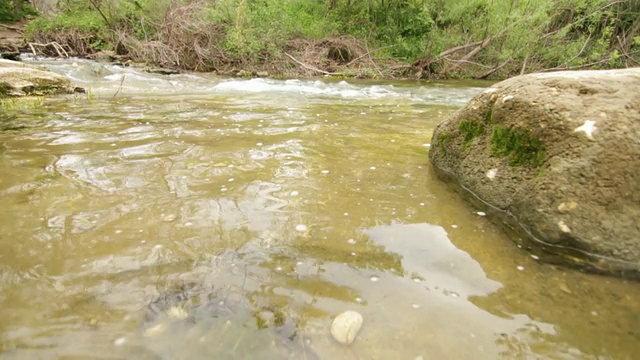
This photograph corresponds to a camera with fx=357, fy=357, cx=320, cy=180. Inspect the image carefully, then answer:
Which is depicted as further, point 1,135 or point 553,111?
point 1,135

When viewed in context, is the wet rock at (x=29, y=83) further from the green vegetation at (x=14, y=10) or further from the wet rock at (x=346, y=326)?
the green vegetation at (x=14, y=10)

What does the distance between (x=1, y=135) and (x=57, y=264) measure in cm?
358

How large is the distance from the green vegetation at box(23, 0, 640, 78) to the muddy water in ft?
32.7

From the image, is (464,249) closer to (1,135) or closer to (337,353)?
(337,353)

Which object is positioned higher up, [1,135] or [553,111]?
[553,111]

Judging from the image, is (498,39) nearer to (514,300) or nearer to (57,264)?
(514,300)

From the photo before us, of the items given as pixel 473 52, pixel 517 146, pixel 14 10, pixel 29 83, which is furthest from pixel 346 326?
pixel 14 10

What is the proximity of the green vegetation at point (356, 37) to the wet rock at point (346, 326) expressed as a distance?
493 inches

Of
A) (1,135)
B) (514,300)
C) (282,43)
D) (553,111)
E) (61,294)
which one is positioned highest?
(282,43)

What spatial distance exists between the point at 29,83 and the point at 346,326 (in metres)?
8.55

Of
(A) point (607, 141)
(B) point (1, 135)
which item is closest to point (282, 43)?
(B) point (1, 135)

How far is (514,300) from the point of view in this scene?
199cm

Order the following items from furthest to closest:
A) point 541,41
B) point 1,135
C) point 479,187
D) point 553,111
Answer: point 541,41
point 1,135
point 479,187
point 553,111

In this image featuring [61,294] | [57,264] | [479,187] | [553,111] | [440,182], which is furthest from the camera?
[440,182]
